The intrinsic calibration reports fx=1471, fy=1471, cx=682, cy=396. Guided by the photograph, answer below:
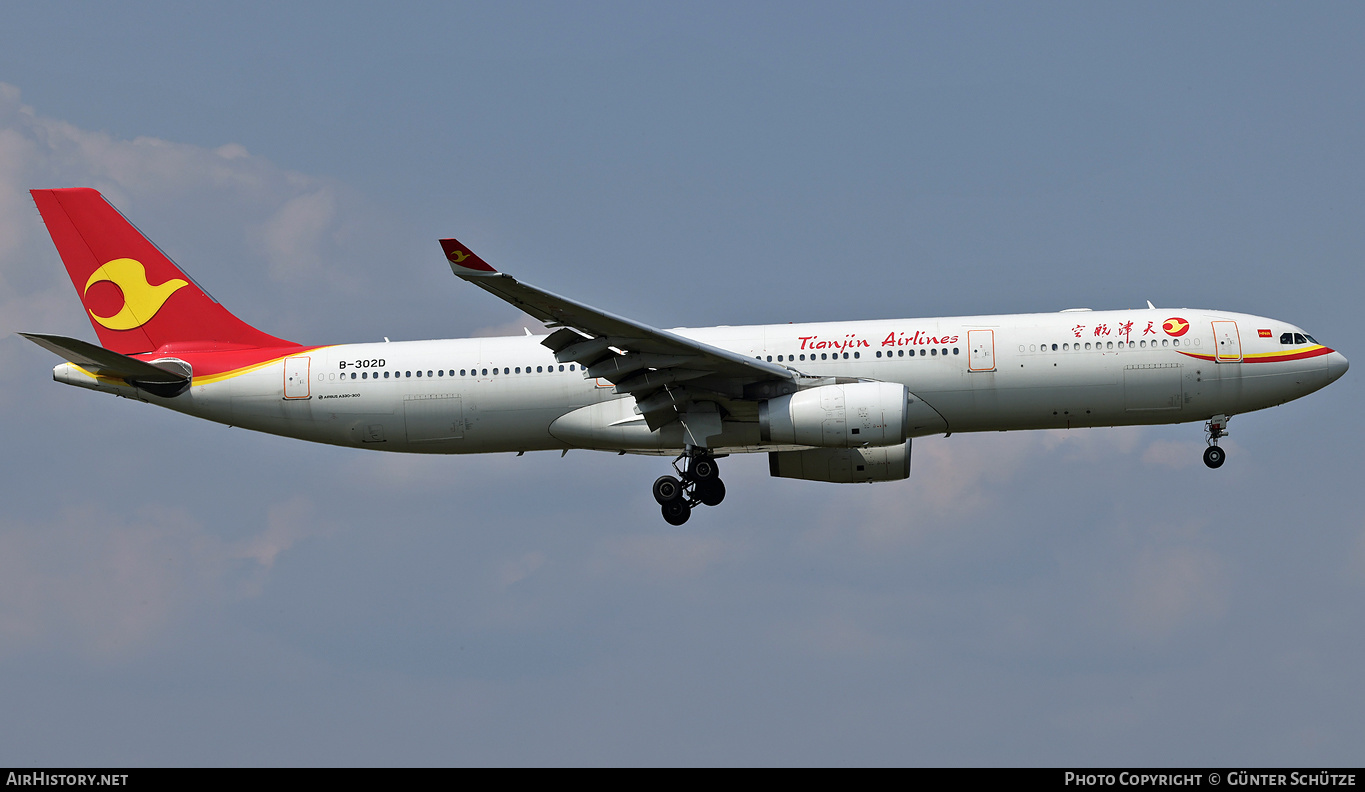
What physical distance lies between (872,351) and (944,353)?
5.72ft

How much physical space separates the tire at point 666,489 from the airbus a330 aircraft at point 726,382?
4 centimetres

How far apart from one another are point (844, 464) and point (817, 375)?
3728 millimetres

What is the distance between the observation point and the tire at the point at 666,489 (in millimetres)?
37438

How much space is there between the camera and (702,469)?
3703 cm

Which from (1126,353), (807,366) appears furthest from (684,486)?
(1126,353)

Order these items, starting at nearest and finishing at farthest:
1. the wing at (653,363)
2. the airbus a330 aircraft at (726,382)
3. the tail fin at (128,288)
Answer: the wing at (653,363) < the airbus a330 aircraft at (726,382) < the tail fin at (128,288)

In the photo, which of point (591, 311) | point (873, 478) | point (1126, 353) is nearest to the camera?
point (591, 311)

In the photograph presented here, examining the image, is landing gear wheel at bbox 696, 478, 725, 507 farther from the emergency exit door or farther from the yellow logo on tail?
the yellow logo on tail

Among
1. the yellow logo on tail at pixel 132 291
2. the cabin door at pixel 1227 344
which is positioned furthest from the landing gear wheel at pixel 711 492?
the yellow logo on tail at pixel 132 291

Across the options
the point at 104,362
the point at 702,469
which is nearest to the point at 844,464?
the point at 702,469

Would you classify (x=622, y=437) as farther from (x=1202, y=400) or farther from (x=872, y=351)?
(x=1202, y=400)

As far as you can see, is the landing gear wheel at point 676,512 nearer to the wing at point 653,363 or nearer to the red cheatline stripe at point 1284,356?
the wing at point 653,363

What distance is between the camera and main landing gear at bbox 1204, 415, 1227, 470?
1448 inches
